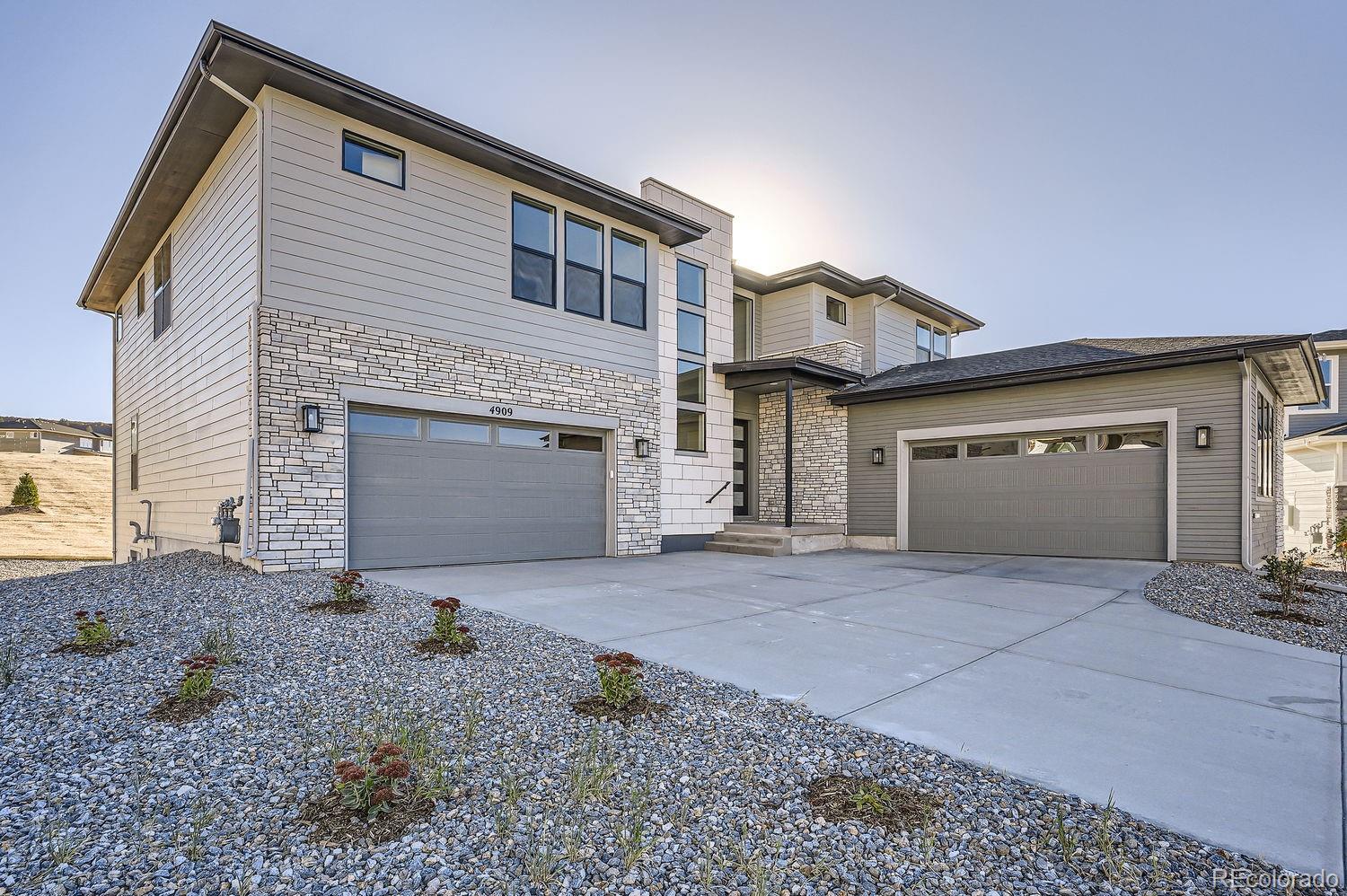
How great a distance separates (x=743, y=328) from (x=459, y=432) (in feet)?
26.4

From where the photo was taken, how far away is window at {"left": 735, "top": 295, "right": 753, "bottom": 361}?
14320 millimetres

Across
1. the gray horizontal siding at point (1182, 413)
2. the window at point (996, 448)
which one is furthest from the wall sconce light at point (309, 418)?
the window at point (996, 448)

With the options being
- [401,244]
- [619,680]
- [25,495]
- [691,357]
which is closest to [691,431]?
[691,357]

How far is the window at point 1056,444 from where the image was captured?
987cm

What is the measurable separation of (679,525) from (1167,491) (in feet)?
24.2

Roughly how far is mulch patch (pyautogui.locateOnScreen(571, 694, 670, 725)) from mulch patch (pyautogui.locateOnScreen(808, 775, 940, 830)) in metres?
0.96

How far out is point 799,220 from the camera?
1363 centimetres

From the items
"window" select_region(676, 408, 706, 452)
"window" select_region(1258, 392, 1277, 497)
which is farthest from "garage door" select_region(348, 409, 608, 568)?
"window" select_region(1258, 392, 1277, 497)

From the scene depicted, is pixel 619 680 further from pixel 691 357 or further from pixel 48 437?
pixel 48 437

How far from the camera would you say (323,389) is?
23.2ft

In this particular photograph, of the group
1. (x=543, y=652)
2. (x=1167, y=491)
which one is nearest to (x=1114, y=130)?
(x=1167, y=491)

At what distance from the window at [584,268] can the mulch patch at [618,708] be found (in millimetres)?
7159

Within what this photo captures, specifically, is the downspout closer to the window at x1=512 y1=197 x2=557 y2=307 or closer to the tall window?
the window at x1=512 y1=197 x2=557 y2=307

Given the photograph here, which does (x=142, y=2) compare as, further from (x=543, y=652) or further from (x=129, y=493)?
(x=543, y=652)
